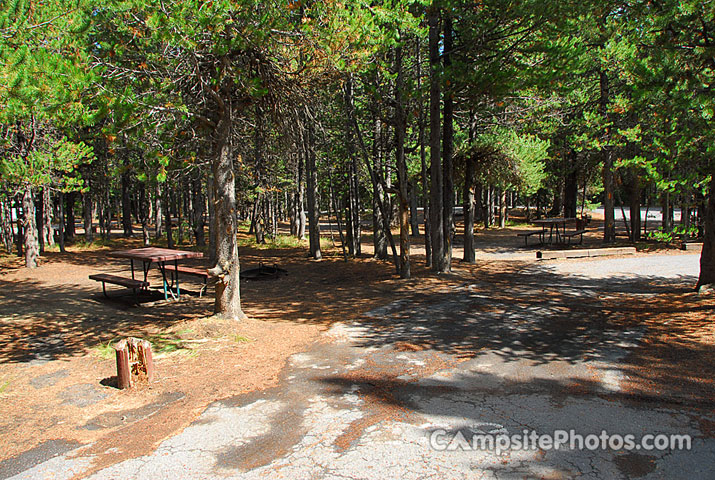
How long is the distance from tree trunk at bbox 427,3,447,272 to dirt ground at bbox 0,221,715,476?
34.6 inches

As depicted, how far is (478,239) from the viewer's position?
27.8 m

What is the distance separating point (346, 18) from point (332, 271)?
1028cm

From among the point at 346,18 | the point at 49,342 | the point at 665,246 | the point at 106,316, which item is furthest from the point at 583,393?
the point at 665,246

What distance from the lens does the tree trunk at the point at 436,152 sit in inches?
522

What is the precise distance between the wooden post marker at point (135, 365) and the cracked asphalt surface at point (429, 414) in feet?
4.59

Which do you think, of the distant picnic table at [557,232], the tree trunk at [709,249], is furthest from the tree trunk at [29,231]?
the tree trunk at [709,249]

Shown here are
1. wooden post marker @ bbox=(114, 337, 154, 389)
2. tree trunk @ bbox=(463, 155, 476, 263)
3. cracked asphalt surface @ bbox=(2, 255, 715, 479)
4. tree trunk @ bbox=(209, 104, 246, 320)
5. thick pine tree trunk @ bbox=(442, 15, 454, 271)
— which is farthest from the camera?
tree trunk @ bbox=(463, 155, 476, 263)

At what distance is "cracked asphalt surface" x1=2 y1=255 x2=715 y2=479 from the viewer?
4.08 m

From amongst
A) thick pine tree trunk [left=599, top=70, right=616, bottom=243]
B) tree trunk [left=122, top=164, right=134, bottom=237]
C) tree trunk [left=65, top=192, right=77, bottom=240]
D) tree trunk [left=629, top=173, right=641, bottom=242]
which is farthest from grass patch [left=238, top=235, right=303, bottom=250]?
tree trunk [left=629, top=173, right=641, bottom=242]

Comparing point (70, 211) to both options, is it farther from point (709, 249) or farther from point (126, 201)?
point (709, 249)

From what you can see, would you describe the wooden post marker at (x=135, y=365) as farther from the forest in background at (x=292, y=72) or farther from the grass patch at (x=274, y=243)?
the grass patch at (x=274, y=243)

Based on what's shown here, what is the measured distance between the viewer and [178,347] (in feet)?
26.0

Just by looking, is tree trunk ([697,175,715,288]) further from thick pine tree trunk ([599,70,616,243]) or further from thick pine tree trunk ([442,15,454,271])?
thick pine tree trunk ([599,70,616,243])

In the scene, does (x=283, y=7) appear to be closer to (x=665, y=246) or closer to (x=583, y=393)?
(x=583, y=393)
